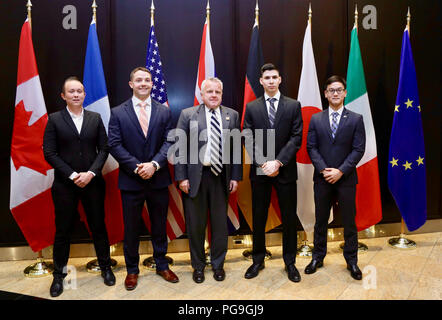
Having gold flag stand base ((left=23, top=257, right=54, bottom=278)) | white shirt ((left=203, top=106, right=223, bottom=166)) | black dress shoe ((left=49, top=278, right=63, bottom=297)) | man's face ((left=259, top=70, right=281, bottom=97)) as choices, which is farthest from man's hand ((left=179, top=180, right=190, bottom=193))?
gold flag stand base ((left=23, top=257, right=54, bottom=278))

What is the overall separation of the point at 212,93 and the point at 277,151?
786mm

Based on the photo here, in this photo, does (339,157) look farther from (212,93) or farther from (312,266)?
(212,93)

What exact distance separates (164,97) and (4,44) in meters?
1.86

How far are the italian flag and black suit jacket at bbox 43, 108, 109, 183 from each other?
8.77ft

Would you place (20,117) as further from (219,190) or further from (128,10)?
(219,190)

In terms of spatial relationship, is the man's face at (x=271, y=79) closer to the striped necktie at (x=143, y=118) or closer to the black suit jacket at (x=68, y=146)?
Result: the striped necktie at (x=143, y=118)

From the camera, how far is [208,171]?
2.80m

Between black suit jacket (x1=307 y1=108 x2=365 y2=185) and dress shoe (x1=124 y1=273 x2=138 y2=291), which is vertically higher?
black suit jacket (x1=307 y1=108 x2=365 y2=185)

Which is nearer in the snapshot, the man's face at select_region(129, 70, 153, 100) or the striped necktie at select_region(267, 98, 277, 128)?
the man's face at select_region(129, 70, 153, 100)

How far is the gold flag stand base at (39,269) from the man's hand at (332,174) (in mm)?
2875

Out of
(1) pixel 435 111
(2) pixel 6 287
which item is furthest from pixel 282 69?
(2) pixel 6 287

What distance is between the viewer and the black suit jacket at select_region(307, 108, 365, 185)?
2.84 m

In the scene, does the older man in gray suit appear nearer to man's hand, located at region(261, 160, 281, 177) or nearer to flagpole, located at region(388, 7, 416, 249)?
man's hand, located at region(261, 160, 281, 177)

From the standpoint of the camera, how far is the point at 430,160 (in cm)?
406
